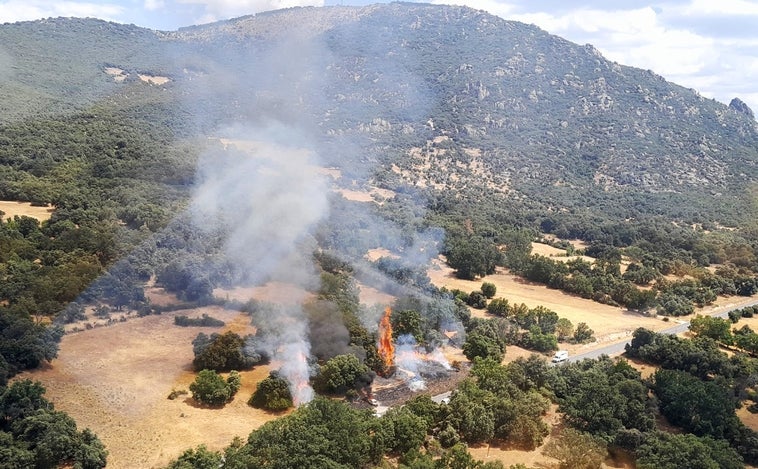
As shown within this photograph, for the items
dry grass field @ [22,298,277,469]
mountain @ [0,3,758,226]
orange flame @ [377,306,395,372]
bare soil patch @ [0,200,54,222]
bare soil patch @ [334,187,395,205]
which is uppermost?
mountain @ [0,3,758,226]

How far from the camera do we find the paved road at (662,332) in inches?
1693

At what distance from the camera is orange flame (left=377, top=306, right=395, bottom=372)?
3550 cm

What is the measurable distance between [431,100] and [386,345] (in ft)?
380

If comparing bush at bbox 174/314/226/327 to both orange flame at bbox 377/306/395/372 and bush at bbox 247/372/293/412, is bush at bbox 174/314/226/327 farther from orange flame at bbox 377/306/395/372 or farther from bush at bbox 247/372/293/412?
orange flame at bbox 377/306/395/372

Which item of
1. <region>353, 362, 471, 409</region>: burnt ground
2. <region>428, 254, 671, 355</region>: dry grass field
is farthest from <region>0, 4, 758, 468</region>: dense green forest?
<region>428, 254, 671, 355</region>: dry grass field

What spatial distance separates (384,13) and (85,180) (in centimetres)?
11676

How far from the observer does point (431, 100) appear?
143m

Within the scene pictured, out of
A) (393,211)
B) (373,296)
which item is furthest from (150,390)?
(393,211)

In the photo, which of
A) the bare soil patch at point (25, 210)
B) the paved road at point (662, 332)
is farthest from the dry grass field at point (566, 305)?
the bare soil patch at point (25, 210)

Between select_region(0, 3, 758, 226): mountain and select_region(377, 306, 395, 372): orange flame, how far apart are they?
41285 millimetres

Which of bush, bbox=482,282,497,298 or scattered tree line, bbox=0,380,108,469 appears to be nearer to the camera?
scattered tree line, bbox=0,380,108,469

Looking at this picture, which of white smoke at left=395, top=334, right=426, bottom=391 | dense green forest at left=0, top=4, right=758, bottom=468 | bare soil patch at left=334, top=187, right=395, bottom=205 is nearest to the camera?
dense green forest at left=0, top=4, right=758, bottom=468

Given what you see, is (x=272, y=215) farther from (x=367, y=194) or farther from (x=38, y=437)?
(x=38, y=437)

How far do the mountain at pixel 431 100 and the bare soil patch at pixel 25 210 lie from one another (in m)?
27.6
